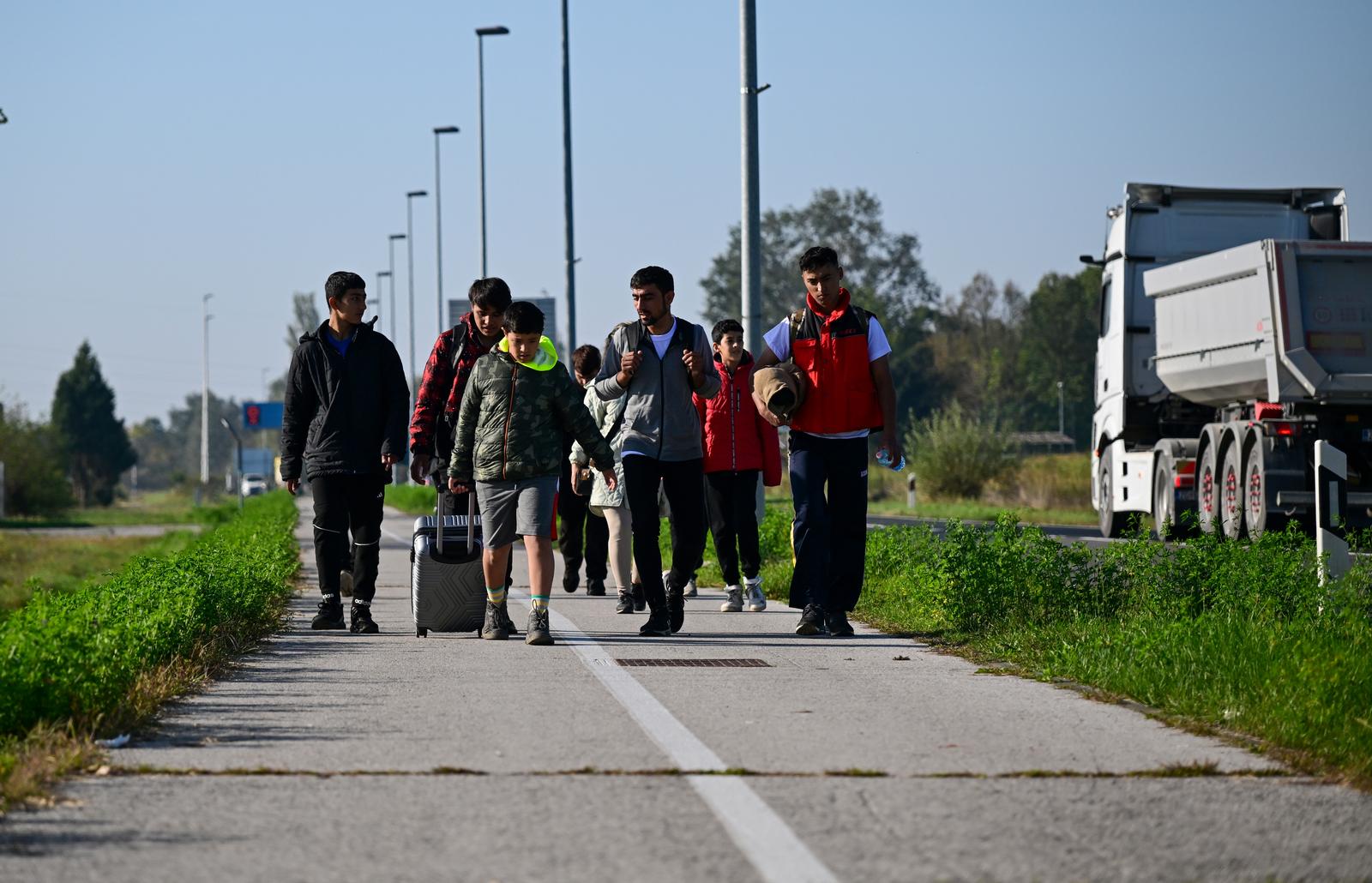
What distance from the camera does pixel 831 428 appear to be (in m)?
11.0

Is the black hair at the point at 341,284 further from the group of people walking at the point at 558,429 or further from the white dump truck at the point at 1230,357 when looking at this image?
the white dump truck at the point at 1230,357

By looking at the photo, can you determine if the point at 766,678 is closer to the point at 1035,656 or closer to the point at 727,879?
the point at 1035,656

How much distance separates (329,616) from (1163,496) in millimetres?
13426

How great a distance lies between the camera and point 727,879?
15.5 ft

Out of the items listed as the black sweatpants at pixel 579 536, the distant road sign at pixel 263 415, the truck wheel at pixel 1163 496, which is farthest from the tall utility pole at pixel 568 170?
the distant road sign at pixel 263 415

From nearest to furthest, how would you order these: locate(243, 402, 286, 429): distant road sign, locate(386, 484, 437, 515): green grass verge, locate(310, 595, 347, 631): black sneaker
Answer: locate(310, 595, 347, 631): black sneaker
locate(386, 484, 437, 515): green grass verge
locate(243, 402, 286, 429): distant road sign

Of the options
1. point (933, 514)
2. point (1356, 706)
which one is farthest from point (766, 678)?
point (933, 514)

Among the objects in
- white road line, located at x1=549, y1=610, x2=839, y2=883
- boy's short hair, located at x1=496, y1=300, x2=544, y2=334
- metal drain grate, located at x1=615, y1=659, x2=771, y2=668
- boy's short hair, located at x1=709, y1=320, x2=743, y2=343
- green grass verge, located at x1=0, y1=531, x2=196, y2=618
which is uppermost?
boy's short hair, located at x1=709, y1=320, x2=743, y2=343

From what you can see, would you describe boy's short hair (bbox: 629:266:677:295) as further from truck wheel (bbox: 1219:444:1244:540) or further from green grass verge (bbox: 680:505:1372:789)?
truck wheel (bbox: 1219:444:1244:540)

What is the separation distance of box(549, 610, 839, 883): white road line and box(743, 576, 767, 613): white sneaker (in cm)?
480

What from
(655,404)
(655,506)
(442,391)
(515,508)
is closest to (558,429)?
(515,508)

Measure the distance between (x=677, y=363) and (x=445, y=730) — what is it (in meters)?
4.49

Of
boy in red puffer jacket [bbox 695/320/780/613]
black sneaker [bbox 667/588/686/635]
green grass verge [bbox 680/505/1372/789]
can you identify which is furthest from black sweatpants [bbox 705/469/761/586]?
black sneaker [bbox 667/588/686/635]

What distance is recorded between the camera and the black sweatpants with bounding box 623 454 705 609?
11.1 meters
